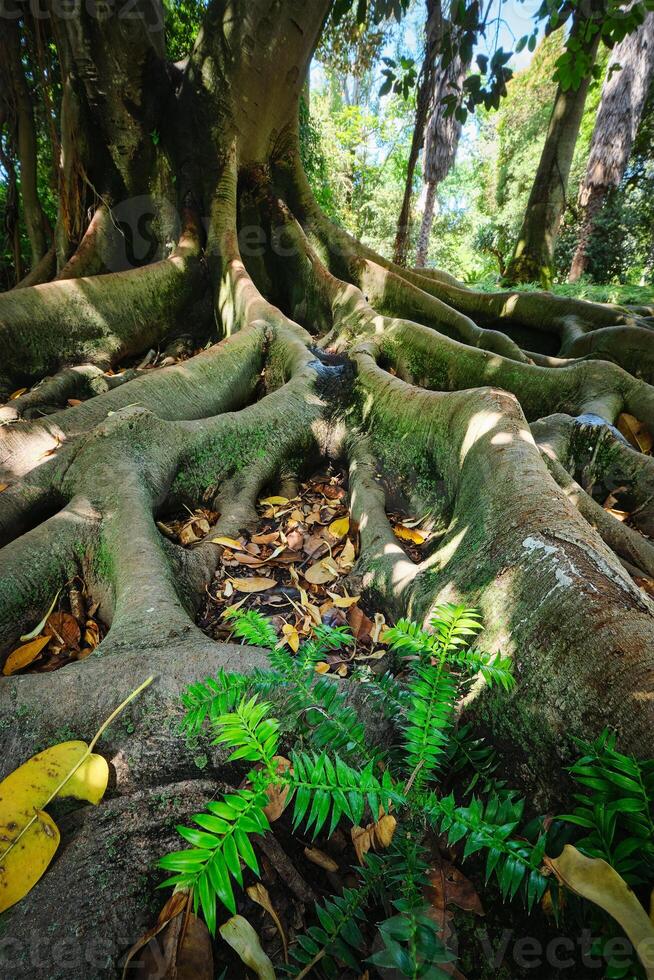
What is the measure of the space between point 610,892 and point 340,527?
1857 millimetres

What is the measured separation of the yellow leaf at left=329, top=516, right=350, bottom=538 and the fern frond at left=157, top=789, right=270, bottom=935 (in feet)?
5.59

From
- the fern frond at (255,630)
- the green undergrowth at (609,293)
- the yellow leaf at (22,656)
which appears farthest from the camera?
the green undergrowth at (609,293)

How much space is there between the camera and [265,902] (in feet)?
2.86

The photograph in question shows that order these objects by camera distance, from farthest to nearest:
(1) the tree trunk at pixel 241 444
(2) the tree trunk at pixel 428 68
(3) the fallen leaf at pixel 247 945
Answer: (2) the tree trunk at pixel 428 68, (1) the tree trunk at pixel 241 444, (3) the fallen leaf at pixel 247 945

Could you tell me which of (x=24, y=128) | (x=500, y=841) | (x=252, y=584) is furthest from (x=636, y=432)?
(x=24, y=128)

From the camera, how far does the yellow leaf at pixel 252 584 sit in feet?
6.56

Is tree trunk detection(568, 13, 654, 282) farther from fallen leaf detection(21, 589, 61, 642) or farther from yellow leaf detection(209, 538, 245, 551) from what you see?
fallen leaf detection(21, 589, 61, 642)

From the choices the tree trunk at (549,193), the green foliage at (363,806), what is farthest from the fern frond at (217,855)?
the tree trunk at (549,193)

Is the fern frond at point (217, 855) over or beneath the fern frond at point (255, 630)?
over

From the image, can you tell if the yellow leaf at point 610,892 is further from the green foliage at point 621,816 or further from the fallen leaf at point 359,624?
the fallen leaf at point 359,624

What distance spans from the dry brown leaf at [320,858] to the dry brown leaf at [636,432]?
3.14 meters

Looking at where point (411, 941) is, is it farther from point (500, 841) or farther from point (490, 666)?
point (490, 666)

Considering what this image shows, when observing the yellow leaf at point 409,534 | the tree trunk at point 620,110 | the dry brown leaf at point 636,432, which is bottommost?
the yellow leaf at point 409,534

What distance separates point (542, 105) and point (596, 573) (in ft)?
70.7
